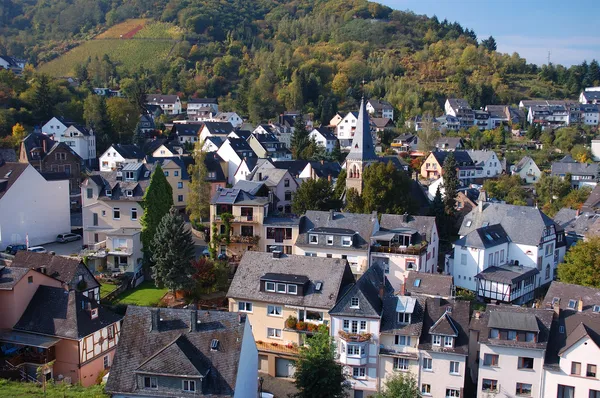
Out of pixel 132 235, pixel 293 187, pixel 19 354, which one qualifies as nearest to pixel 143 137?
pixel 293 187

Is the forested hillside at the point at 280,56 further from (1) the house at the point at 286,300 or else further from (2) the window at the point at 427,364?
A: (2) the window at the point at 427,364

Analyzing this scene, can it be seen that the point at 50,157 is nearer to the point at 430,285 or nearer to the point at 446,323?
the point at 430,285

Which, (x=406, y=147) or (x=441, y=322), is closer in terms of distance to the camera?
(x=441, y=322)

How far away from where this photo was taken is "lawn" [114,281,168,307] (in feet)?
123


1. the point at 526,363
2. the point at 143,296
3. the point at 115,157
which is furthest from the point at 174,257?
the point at 115,157

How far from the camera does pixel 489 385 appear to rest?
2914cm

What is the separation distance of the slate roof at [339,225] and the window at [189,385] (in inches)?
757

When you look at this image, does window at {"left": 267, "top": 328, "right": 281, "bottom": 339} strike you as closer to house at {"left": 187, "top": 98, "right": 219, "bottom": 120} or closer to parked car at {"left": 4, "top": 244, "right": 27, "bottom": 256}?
parked car at {"left": 4, "top": 244, "right": 27, "bottom": 256}

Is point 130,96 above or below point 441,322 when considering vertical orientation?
above

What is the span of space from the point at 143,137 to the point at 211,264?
51112mm

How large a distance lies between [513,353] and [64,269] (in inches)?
952

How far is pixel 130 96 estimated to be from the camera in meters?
106

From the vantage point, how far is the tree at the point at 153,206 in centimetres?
4341

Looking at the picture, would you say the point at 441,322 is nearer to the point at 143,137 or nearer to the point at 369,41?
the point at 143,137
